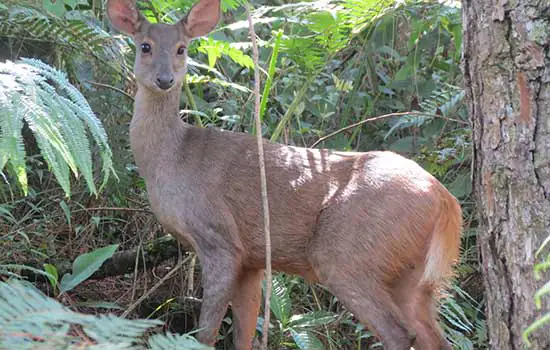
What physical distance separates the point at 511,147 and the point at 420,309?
1899mm

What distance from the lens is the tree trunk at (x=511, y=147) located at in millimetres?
3256

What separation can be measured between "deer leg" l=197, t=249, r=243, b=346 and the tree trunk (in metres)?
1.93

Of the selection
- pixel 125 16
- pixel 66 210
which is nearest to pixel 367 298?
pixel 66 210

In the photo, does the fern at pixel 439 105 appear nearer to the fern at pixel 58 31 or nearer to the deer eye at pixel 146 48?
the deer eye at pixel 146 48

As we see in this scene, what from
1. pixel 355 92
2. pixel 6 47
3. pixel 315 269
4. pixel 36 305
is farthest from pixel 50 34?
pixel 36 305

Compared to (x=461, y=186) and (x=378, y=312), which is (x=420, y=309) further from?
(x=461, y=186)

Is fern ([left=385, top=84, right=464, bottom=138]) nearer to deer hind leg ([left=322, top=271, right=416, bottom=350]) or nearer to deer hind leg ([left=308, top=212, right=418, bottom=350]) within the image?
deer hind leg ([left=308, top=212, right=418, bottom=350])

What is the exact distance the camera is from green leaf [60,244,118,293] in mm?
4957

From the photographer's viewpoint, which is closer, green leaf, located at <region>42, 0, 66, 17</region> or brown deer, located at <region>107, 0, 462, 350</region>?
brown deer, located at <region>107, 0, 462, 350</region>

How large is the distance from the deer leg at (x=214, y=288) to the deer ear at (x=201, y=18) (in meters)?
1.57

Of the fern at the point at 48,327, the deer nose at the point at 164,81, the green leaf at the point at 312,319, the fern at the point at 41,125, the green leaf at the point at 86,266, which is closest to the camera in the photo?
the fern at the point at 48,327

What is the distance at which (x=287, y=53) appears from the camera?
575cm

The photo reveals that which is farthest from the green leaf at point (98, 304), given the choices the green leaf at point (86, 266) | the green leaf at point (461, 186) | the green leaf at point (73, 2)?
the green leaf at point (461, 186)

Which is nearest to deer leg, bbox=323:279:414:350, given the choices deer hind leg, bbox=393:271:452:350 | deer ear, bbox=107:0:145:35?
deer hind leg, bbox=393:271:452:350
